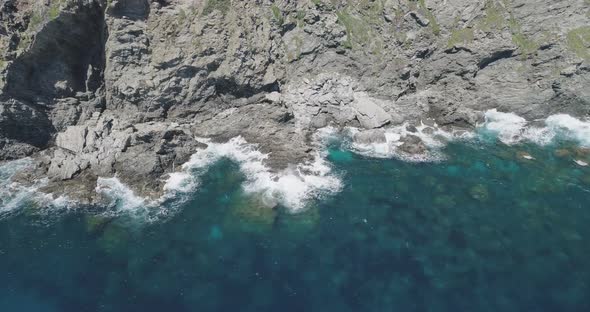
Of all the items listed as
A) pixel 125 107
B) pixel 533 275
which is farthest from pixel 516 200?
pixel 125 107

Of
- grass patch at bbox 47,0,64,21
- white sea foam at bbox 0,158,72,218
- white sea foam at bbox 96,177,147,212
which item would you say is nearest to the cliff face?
grass patch at bbox 47,0,64,21

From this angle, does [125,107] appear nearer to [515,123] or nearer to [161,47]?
[161,47]

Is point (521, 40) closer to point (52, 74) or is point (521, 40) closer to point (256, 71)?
point (256, 71)

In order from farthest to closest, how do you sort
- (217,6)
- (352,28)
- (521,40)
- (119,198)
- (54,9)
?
(521,40), (352,28), (217,6), (54,9), (119,198)

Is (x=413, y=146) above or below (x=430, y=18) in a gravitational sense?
below

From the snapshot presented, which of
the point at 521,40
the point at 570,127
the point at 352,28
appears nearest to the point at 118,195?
the point at 352,28

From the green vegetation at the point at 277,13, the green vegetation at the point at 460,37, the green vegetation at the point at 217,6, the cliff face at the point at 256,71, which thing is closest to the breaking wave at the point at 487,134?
the cliff face at the point at 256,71
